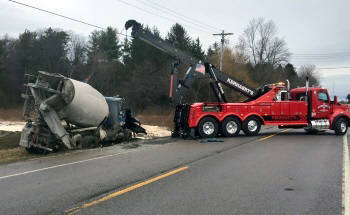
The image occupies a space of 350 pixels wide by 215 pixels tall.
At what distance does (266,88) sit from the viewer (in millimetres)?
18516

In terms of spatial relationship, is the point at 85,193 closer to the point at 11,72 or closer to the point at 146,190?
the point at 146,190

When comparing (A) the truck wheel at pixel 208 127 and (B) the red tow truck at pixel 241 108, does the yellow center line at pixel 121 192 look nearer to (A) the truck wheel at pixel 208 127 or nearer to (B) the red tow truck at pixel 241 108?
(A) the truck wheel at pixel 208 127

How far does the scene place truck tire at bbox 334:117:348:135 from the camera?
18281mm

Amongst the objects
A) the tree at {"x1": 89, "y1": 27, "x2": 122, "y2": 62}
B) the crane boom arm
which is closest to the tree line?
the tree at {"x1": 89, "y1": 27, "x2": 122, "y2": 62}

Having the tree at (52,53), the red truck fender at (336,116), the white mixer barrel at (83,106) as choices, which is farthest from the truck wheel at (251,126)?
the tree at (52,53)

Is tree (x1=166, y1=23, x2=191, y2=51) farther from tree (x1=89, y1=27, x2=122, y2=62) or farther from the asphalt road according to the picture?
the asphalt road

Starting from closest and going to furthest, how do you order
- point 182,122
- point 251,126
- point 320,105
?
point 182,122
point 251,126
point 320,105

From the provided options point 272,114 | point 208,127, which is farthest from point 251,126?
→ point 208,127

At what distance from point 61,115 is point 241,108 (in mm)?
8515

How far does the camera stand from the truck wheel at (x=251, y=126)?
17375 millimetres

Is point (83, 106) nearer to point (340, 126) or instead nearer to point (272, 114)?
point (272, 114)

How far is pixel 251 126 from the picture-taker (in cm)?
1750

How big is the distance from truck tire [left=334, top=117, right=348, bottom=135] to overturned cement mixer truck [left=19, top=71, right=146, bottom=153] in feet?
36.8

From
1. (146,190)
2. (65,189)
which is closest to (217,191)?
(146,190)
